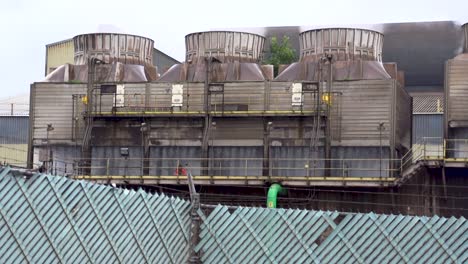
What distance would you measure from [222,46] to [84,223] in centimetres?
3383

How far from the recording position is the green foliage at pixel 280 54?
218 ft

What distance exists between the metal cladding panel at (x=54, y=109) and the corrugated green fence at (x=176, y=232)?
28.3 metres

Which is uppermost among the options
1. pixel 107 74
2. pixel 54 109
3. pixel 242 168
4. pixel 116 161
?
pixel 107 74

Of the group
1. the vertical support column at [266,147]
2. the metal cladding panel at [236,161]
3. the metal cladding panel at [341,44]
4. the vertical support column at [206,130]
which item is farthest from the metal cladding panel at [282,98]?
the metal cladding panel at [341,44]

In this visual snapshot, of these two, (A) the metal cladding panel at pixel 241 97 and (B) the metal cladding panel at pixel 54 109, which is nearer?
(A) the metal cladding panel at pixel 241 97

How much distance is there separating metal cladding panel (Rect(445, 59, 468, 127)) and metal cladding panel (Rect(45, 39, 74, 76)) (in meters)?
32.6

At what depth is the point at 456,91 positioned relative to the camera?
4859 centimetres

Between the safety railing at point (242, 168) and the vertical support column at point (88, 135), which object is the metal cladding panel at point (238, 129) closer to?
the safety railing at point (242, 168)

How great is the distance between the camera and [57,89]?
52406 millimetres

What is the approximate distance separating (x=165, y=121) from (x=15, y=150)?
18.3 m

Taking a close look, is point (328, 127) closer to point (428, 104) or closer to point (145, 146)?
point (145, 146)

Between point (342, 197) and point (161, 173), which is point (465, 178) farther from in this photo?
point (161, 173)

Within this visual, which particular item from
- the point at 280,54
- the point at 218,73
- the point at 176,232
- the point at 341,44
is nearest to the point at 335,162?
the point at 341,44

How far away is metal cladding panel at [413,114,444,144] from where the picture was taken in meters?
59.3
